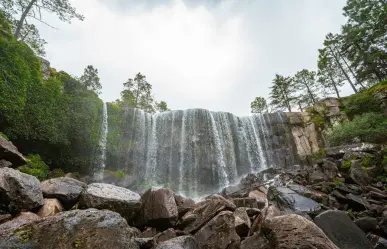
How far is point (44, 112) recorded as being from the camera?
14836 mm

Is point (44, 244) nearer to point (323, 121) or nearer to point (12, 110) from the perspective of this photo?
point (12, 110)

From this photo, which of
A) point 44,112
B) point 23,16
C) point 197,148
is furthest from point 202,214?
point 23,16

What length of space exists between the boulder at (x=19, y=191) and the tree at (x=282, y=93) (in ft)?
134

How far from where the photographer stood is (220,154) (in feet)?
74.7

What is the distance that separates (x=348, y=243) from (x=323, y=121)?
23.4m

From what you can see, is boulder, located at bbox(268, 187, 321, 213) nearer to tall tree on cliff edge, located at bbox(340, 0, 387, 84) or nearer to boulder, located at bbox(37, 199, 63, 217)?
boulder, located at bbox(37, 199, 63, 217)

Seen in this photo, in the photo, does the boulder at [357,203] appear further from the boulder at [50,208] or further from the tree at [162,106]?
the tree at [162,106]

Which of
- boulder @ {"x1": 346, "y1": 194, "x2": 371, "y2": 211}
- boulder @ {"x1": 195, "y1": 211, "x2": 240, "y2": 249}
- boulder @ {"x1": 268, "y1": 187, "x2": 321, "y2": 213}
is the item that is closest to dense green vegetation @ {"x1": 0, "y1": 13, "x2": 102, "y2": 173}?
boulder @ {"x1": 195, "y1": 211, "x2": 240, "y2": 249}

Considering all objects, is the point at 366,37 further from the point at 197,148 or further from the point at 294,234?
the point at 294,234

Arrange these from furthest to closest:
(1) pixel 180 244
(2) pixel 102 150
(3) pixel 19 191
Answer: (2) pixel 102 150
(3) pixel 19 191
(1) pixel 180 244

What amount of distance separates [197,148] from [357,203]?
657 inches

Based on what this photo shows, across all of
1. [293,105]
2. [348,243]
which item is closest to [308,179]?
[348,243]

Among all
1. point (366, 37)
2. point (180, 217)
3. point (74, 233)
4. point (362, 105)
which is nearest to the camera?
point (74, 233)

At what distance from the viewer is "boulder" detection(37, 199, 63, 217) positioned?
14.9ft
